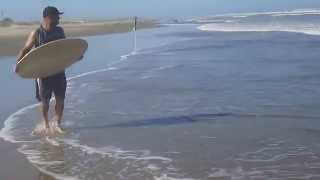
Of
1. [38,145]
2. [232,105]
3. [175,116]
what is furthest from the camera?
[232,105]

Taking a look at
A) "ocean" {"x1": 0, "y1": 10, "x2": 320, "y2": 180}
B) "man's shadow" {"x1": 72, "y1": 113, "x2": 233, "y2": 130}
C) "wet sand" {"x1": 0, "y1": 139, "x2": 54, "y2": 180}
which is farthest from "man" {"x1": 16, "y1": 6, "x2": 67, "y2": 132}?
"wet sand" {"x1": 0, "y1": 139, "x2": 54, "y2": 180}

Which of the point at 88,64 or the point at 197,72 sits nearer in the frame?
the point at 197,72

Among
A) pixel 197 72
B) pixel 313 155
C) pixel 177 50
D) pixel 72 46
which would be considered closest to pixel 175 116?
pixel 72 46

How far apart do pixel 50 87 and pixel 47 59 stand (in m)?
0.39

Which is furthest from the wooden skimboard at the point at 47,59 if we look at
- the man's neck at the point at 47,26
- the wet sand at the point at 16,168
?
the wet sand at the point at 16,168

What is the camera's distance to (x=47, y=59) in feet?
30.3

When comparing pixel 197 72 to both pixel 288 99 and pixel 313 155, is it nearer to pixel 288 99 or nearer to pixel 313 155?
pixel 288 99

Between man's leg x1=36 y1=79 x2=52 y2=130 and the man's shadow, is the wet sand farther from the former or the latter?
the man's shadow

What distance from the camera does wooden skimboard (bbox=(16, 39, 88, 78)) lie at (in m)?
9.12

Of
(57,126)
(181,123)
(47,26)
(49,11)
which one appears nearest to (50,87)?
(57,126)

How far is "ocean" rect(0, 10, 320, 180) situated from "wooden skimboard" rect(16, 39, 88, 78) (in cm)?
89

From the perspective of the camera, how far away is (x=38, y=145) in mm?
8648

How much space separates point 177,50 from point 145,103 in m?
11.9

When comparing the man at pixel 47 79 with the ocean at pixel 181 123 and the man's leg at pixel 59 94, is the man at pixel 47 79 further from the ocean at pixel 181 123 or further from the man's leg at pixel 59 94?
the ocean at pixel 181 123
